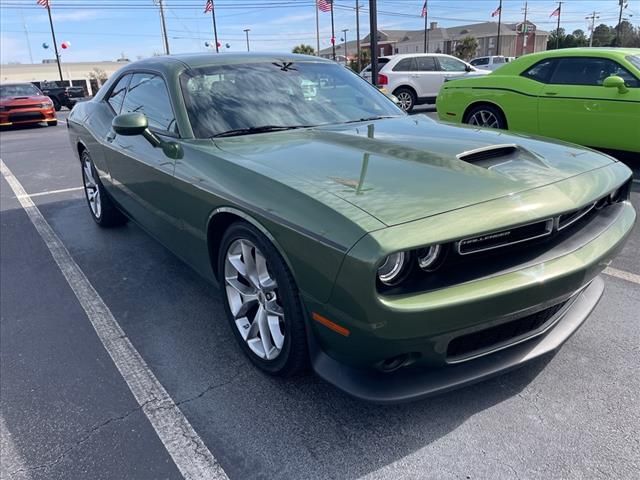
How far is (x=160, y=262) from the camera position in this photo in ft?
13.3

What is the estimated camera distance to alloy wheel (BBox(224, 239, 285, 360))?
231 cm

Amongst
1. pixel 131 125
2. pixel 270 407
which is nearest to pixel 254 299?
pixel 270 407

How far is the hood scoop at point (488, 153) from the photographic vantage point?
237cm

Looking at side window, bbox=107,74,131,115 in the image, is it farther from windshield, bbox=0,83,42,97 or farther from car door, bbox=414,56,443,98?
windshield, bbox=0,83,42,97

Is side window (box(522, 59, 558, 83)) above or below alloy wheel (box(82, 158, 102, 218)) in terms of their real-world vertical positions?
above

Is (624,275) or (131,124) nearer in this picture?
(131,124)

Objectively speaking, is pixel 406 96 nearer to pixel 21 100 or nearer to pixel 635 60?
pixel 635 60

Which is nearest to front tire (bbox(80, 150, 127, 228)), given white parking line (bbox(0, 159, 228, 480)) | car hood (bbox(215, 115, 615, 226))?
white parking line (bbox(0, 159, 228, 480))

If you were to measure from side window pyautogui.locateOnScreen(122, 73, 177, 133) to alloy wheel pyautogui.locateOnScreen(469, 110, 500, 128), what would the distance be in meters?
4.91

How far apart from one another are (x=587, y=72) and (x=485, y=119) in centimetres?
139

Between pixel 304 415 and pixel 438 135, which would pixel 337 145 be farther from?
pixel 304 415

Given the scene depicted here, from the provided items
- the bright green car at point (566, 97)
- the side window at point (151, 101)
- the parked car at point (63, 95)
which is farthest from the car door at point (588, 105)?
the parked car at point (63, 95)

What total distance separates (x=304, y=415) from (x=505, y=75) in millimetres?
6216

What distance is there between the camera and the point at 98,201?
4.88 meters
